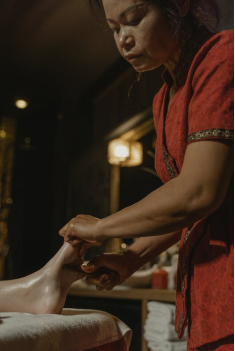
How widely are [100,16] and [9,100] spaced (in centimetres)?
411

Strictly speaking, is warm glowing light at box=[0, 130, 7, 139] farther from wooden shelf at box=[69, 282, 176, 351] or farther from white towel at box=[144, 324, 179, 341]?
white towel at box=[144, 324, 179, 341]

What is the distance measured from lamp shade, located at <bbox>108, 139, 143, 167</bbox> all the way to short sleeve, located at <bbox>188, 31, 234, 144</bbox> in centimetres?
245

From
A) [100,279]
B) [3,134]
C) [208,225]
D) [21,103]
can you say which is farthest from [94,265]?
[21,103]

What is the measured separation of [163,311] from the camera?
73.7 inches

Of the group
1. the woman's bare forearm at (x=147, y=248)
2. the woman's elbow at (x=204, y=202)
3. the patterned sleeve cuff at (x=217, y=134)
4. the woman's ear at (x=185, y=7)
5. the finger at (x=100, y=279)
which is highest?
the woman's ear at (x=185, y=7)

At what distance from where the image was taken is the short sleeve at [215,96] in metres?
0.60

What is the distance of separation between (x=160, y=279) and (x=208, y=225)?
1.73 metres

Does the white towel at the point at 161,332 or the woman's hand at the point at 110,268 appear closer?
the woman's hand at the point at 110,268

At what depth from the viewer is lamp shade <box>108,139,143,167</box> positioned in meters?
3.19

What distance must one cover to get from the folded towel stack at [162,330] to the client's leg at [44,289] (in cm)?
98

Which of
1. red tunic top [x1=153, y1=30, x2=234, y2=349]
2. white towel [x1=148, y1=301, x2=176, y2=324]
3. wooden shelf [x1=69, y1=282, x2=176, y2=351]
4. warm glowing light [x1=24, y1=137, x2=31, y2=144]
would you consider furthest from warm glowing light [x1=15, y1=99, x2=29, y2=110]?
red tunic top [x1=153, y1=30, x2=234, y2=349]

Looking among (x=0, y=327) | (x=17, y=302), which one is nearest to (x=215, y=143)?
(x=0, y=327)

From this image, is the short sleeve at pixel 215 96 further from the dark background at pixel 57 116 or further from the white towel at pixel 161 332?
the dark background at pixel 57 116

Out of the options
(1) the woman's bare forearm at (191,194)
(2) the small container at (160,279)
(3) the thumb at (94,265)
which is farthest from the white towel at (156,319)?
(1) the woman's bare forearm at (191,194)
